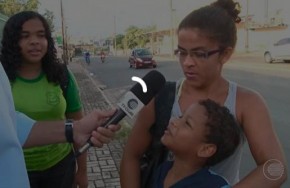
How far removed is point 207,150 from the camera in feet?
5.24

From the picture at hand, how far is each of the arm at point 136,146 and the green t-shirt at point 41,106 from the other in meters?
0.94

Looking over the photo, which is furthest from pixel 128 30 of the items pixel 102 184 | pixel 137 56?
pixel 102 184

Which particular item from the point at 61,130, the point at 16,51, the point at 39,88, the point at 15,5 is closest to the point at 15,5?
the point at 15,5

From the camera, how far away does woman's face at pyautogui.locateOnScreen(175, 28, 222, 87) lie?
5.53 ft

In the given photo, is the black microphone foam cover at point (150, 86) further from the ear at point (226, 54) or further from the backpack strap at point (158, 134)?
the ear at point (226, 54)

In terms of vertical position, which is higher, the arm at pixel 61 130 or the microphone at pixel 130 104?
the microphone at pixel 130 104

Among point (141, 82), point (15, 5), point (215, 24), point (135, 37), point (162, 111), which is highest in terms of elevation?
point (15, 5)

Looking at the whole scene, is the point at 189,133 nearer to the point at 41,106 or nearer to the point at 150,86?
the point at 150,86

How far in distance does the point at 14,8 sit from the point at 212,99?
23.0 m

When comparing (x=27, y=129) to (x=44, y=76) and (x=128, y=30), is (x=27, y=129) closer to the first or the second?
(x=44, y=76)

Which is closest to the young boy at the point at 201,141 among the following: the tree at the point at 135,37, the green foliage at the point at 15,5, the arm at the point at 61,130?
the arm at the point at 61,130

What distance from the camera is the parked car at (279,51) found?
2513 centimetres

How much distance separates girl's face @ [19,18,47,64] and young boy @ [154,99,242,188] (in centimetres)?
147

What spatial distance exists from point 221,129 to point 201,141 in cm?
9
